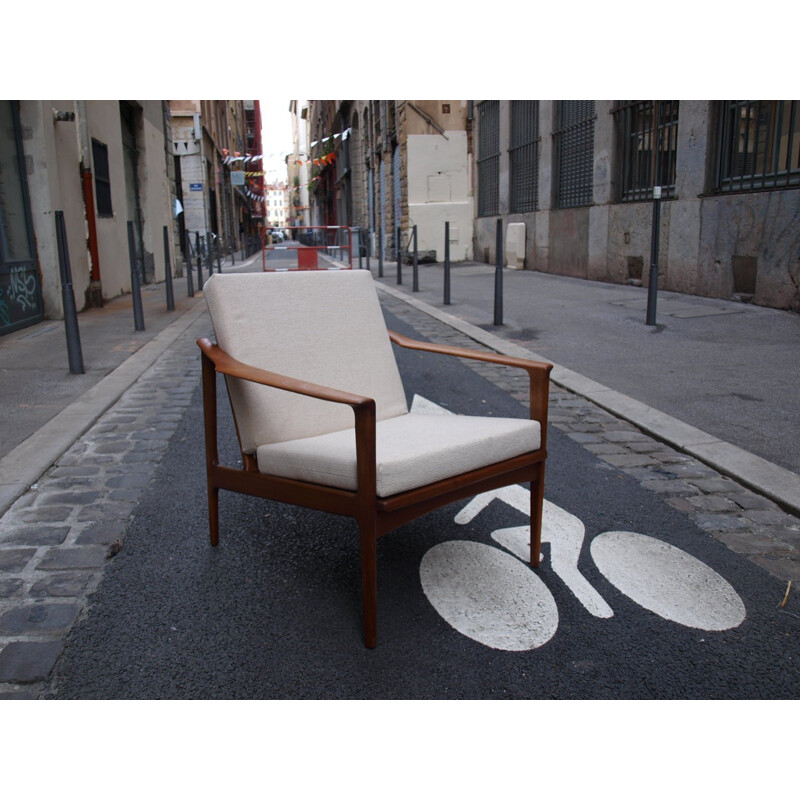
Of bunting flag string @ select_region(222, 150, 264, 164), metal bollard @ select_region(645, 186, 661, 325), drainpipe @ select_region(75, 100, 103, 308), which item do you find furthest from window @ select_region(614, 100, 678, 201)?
bunting flag string @ select_region(222, 150, 264, 164)

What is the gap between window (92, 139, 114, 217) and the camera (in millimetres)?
13117

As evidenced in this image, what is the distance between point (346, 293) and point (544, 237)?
14.4 metres

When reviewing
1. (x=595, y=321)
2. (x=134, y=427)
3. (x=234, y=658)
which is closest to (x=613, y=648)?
(x=234, y=658)

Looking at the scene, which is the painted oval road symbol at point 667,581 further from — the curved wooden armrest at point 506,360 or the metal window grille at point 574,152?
the metal window grille at point 574,152

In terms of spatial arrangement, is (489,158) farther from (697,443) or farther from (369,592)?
(369,592)

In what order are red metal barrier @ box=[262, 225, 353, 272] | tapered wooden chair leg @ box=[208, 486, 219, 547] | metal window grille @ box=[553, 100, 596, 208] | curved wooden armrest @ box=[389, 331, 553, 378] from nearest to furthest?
curved wooden armrest @ box=[389, 331, 553, 378] → tapered wooden chair leg @ box=[208, 486, 219, 547] → metal window grille @ box=[553, 100, 596, 208] → red metal barrier @ box=[262, 225, 353, 272]

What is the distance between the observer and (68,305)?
242 inches

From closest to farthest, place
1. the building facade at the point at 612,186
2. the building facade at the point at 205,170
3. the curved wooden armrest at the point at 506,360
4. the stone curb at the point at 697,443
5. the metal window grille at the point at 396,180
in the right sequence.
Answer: the curved wooden armrest at the point at 506,360
the stone curb at the point at 697,443
the building facade at the point at 612,186
the metal window grille at the point at 396,180
the building facade at the point at 205,170

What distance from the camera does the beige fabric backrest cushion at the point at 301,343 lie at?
290 cm

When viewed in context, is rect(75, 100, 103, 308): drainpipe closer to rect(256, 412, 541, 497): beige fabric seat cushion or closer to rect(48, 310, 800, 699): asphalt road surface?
rect(48, 310, 800, 699): asphalt road surface

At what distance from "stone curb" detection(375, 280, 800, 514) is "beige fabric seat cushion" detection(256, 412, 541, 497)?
1.42 m

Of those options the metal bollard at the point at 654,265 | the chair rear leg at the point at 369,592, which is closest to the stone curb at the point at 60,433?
the chair rear leg at the point at 369,592

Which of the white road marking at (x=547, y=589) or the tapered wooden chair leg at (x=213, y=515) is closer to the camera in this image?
the white road marking at (x=547, y=589)

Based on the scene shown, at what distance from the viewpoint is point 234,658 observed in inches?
86.9
